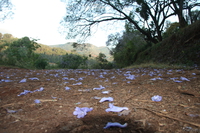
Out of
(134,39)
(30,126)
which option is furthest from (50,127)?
(134,39)

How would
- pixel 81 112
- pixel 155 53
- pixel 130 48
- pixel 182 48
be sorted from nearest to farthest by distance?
1. pixel 81 112
2. pixel 182 48
3. pixel 155 53
4. pixel 130 48

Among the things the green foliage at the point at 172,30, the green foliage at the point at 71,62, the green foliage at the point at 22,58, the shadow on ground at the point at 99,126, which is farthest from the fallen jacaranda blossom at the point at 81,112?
the green foliage at the point at 172,30

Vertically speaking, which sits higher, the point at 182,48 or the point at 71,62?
the point at 182,48

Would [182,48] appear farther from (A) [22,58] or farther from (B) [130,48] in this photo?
(A) [22,58]

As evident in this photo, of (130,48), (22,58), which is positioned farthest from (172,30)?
(22,58)

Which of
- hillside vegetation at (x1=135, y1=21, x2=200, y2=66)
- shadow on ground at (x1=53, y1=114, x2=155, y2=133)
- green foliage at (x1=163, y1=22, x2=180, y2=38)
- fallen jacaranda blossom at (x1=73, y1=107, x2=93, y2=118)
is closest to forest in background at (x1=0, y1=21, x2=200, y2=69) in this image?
hillside vegetation at (x1=135, y1=21, x2=200, y2=66)

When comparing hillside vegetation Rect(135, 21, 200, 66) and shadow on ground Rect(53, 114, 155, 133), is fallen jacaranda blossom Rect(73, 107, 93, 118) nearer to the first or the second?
shadow on ground Rect(53, 114, 155, 133)

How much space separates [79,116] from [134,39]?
14.0 m

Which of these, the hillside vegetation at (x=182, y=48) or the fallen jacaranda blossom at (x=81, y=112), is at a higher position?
the hillside vegetation at (x=182, y=48)

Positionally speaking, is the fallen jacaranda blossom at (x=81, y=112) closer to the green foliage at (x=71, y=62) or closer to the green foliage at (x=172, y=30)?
the green foliage at (x=71, y=62)

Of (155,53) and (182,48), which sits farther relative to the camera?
(155,53)

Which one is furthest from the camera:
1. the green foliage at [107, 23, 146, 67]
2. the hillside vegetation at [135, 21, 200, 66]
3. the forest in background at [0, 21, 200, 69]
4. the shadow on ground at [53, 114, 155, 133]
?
the green foliage at [107, 23, 146, 67]

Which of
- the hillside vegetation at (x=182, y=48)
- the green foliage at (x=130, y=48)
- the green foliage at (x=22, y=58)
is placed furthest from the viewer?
the green foliage at (x=130, y=48)

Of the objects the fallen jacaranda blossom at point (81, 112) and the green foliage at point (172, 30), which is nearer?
the fallen jacaranda blossom at point (81, 112)
